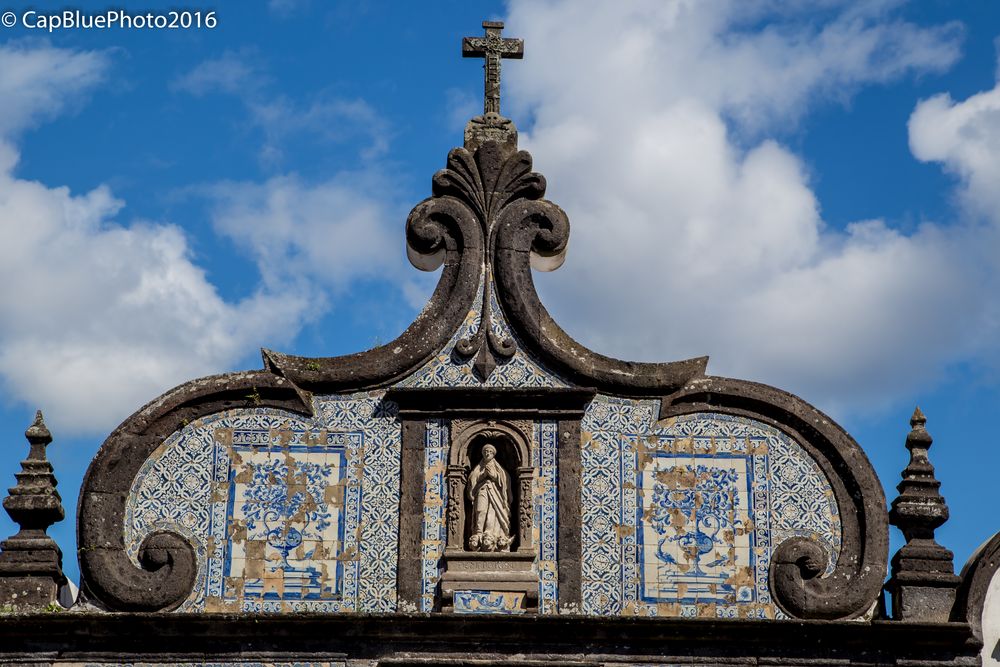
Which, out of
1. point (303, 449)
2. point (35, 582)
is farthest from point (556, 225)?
point (35, 582)

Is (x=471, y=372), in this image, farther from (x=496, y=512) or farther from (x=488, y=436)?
(x=496, y=512)

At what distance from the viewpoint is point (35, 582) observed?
46.7 ft

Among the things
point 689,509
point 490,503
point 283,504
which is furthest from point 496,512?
point 283,504

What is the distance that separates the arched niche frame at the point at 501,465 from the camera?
47.2 ft

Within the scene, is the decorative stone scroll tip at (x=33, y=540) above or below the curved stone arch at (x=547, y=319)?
below

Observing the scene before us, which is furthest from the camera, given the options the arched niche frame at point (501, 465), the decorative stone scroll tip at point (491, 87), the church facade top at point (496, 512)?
the decorative stone scroll tip at point (491, 87)

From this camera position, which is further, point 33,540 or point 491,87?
point 491,87

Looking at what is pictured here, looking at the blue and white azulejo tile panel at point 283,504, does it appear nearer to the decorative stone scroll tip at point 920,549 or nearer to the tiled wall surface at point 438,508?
the tiled wall surface at point 438,508

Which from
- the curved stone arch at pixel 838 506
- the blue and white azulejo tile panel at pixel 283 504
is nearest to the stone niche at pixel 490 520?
the blue and white azulejo tile panel at pixel 283 504

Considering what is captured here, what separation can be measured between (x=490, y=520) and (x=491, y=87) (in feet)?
13.3

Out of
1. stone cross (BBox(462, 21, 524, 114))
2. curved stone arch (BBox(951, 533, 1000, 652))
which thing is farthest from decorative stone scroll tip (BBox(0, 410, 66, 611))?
curved stone arch (BBox(951, 533, 1000, 652))

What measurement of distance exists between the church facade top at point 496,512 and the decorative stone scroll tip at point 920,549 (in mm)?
20

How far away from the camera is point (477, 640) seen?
14.0m

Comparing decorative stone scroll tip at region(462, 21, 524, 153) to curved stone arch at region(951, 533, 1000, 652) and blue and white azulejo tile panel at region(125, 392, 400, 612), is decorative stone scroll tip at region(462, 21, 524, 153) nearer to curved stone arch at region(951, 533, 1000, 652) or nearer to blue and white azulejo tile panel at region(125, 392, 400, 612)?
blue and white azulejo tile panel at region(125, 392, 400, 612)
